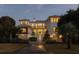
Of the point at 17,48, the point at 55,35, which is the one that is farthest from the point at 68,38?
the point at 17,48

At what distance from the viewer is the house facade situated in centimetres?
1457

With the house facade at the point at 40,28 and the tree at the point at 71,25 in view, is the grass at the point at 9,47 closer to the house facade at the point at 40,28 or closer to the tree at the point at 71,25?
the house facade at the point at 40,28

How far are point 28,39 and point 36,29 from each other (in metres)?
0.30

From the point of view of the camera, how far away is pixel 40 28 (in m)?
14.6

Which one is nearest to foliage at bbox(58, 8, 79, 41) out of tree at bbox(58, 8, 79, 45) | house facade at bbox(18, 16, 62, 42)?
tree at bbox(58, 8, 79, 45)

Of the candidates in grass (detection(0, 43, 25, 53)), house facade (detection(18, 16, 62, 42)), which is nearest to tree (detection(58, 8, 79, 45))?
house facade (detection(18, 16, 62, 42))

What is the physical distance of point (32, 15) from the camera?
14.6 meters

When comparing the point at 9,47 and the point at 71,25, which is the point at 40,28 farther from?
the point at 9,47

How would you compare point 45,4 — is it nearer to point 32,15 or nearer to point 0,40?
point 32,15

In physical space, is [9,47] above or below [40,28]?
below

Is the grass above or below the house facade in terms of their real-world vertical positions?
below

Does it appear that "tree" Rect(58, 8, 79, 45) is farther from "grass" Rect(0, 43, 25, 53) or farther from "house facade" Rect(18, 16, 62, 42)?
"grass" Rect(0, 43, 25, 53)

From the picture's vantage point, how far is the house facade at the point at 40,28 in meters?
14.6

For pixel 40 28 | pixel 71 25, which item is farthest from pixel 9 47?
pixel 71 25
